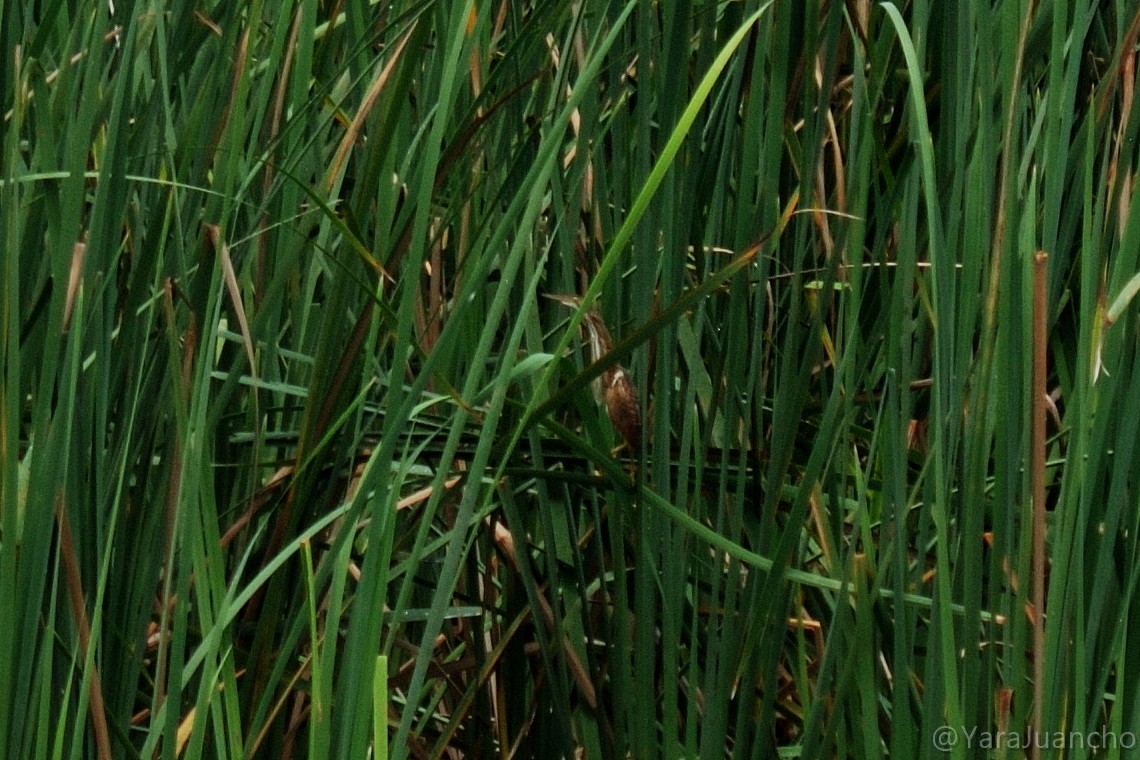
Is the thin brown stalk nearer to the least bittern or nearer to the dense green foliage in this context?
the dense green foliage

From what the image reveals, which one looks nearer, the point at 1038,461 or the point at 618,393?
the point at 1038,461

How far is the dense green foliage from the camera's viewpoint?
1.96 ft

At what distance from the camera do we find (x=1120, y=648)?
614 mm

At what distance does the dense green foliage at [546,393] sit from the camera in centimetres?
60

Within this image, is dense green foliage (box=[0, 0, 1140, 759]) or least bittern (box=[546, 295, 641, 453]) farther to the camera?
least bittern (box=[546, 295, 641, 453])

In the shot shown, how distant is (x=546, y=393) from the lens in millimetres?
804

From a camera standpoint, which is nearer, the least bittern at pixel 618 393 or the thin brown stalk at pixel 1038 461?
the thin brown stalk at pixel 1038 461

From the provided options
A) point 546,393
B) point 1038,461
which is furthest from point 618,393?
point 1038,461

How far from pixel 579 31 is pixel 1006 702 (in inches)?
16.9

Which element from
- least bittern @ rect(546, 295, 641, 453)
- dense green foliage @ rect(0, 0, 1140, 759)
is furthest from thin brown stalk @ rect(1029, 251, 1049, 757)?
least bittern @ rect(546, 295, 641, 453)

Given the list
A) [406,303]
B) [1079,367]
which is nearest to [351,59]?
[406,303]

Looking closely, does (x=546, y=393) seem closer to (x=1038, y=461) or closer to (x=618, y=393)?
(x=618, y=393)

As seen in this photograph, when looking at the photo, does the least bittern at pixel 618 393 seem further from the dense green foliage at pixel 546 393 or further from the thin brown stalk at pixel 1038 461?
the thin brown stalk at pixel 1038 461

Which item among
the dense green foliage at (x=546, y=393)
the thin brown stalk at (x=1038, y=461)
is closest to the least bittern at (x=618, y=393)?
the dense green foliage at (x=546, y=393)
